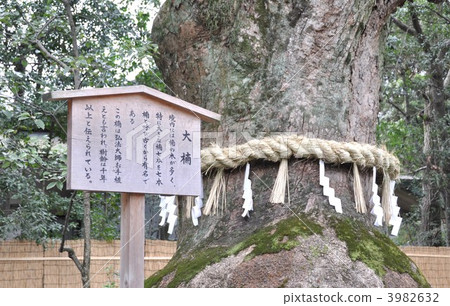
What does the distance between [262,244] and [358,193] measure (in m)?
0.46

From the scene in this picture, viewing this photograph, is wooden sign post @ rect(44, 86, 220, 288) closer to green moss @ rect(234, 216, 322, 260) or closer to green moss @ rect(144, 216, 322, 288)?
green moss @ rect(144, 216, 322, 288)

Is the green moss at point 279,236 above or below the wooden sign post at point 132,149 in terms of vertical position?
below

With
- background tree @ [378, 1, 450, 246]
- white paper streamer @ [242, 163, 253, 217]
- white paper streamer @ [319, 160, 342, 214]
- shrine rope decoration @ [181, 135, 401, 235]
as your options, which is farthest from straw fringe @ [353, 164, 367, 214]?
background tree @ [378, 1, 450, 246]

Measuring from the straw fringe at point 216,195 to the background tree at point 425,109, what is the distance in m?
4.93

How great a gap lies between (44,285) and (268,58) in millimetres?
4177

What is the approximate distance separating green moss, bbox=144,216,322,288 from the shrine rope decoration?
0.11m

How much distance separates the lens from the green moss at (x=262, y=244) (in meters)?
1.89

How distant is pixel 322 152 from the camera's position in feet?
6.77

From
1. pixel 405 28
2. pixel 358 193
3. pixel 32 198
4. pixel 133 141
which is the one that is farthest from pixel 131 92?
pixel 405 28

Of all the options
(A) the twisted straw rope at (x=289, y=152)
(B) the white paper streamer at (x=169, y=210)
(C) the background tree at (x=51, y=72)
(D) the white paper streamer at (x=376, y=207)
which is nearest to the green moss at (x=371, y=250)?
(D) the white paper streamer at (x=376, y=207)

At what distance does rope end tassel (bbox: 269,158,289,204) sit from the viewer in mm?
2047

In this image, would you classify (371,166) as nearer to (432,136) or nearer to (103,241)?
(103,241)

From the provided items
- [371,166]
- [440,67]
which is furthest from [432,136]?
[371,166]

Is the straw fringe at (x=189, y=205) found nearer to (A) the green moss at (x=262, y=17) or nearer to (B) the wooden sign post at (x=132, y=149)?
(B) the wooden sign post at (x=132, y=149)
